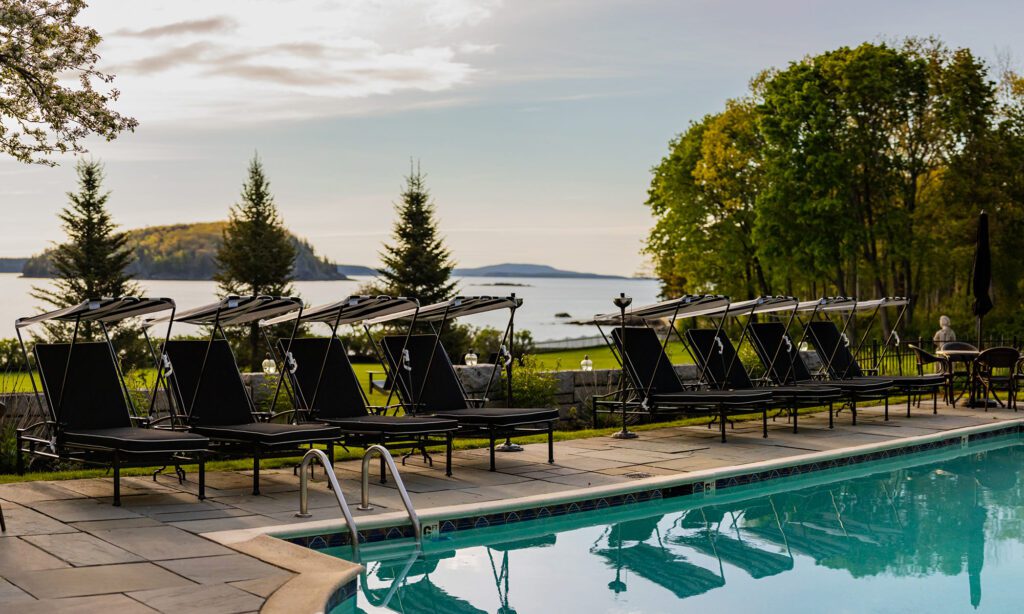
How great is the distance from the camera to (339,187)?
4244 cm

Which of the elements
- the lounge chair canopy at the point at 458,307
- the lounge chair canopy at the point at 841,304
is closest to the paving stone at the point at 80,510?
the lounge chair canopy at the point at 458,307

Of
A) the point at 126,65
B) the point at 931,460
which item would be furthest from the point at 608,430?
the point at 126,65

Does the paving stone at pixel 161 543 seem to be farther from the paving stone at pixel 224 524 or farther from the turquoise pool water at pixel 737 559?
the turquoise pool water at pixel 737 559

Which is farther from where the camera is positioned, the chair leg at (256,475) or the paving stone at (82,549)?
the chair leg at (256,475)

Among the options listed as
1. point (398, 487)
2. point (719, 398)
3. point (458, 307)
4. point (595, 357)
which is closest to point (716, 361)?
point (719, 398)

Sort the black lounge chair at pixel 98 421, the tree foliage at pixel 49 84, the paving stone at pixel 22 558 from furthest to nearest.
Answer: the tree foliage at pixel 49 84
the black lounge chair at pixel 98 421
the paving stone at pixel 22 558

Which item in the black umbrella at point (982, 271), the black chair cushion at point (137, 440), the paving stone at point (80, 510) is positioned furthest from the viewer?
the black umbrella at point (982, 271)

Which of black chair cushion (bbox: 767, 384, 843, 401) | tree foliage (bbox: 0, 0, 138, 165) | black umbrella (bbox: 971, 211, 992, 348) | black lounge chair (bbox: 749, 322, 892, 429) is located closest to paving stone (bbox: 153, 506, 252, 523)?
black chair cushion (bbox: 767, 384, 843, 401)

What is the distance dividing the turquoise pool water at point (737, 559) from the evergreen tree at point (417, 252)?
2847cm

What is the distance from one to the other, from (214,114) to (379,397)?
525 inches

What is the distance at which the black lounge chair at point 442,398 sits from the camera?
30.2 feet

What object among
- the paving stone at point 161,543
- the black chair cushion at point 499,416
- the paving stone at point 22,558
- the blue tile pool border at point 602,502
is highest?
the black chair cushion at point 499,416

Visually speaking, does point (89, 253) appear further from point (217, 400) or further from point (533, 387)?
point (217, 400)

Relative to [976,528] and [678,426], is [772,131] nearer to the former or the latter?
[678,426]
